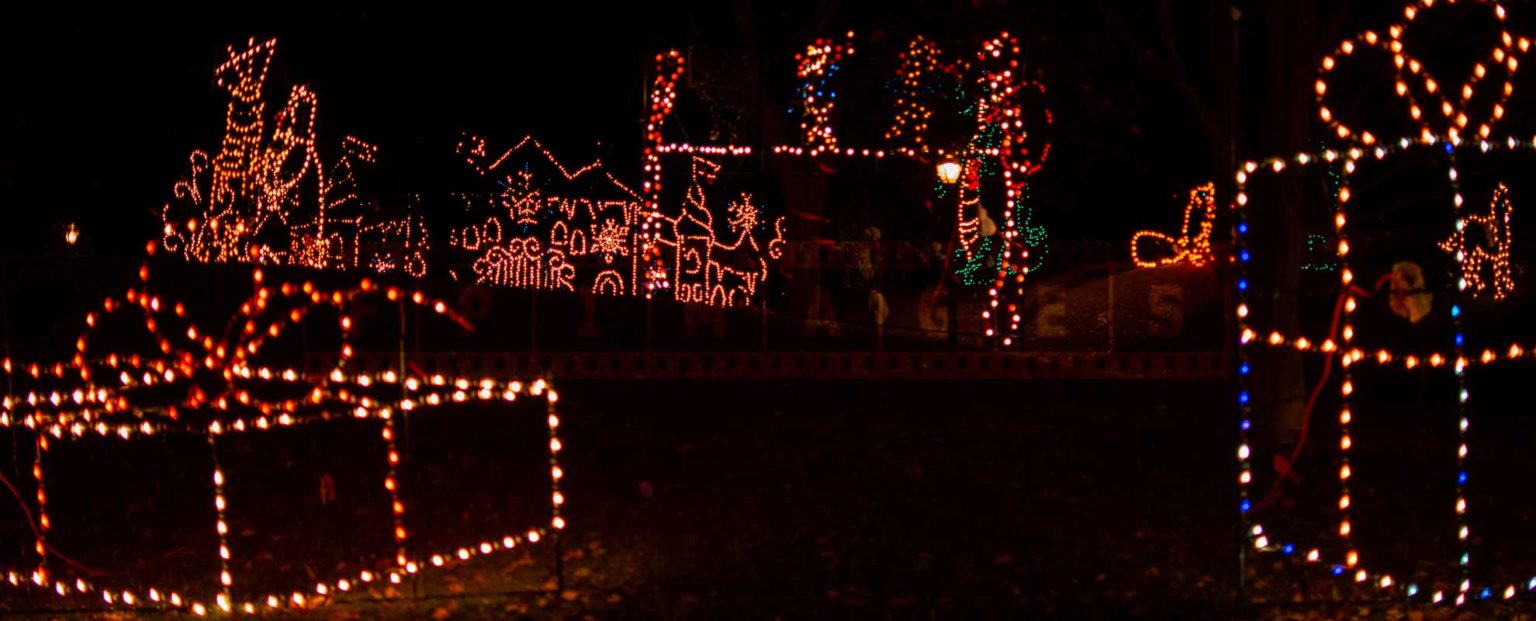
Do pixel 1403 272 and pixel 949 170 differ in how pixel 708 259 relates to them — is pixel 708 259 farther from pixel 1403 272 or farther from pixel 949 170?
pixel 1403 272

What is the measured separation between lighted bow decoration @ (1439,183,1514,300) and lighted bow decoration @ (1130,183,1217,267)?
10.8ft

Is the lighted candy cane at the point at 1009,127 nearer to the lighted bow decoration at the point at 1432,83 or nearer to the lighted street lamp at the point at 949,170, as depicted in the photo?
the lighted street lamp at the point at 949,170

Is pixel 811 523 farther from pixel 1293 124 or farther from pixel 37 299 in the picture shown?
pixel 37 299

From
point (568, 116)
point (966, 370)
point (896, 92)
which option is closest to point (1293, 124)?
point (966, 370)

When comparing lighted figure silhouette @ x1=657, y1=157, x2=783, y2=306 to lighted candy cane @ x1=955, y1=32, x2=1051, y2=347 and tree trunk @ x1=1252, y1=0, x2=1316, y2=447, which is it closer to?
lighted candy cane @ x1=955, y1=32, x2=1051, y2=347

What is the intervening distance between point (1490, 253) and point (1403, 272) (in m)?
6.92

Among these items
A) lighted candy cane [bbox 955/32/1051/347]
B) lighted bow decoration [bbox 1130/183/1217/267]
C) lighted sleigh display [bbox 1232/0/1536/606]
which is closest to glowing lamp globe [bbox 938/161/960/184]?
lighted candy cane [bbox 955/32/1051/347]

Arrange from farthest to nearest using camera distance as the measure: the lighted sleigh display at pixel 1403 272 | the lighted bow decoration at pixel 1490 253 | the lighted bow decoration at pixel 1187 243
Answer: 1. the lighted bow decoration at pixel 1187 243
2. the lighted bow decoration at pixel 1490 253
3. the lighted sleigh display at pixel 1403 272

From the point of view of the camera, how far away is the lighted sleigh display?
521 centimetres

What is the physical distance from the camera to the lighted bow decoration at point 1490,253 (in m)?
15.3

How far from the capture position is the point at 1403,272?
995cm

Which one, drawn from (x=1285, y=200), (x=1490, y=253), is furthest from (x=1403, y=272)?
(x=1490, y=253)

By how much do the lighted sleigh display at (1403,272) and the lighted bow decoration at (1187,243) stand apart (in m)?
2.25

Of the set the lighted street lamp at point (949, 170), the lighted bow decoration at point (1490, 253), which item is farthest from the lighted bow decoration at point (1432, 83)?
the lighted bow decoration at point (1490, 253)
